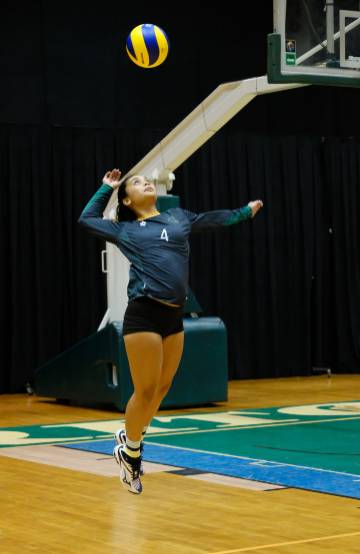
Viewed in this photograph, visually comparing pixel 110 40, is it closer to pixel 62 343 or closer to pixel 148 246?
pixel 62 343

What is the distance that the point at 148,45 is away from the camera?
7.73 meters

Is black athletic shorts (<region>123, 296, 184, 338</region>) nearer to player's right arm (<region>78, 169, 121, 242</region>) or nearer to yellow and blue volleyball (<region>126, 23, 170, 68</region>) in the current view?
player's right arm (<region>78, 169, 121, 242</region>)

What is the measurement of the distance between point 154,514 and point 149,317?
878mm

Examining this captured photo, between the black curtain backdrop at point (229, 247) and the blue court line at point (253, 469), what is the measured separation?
408 centimetres

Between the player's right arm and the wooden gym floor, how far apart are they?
4.15ft

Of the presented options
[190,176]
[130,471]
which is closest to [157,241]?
[130,471]

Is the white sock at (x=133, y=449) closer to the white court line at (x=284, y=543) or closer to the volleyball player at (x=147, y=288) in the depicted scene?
the volleyball player at (x=147, y=288)

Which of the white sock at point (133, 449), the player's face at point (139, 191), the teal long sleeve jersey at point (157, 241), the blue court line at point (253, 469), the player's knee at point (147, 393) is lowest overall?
the blue court line at point (253, 469)

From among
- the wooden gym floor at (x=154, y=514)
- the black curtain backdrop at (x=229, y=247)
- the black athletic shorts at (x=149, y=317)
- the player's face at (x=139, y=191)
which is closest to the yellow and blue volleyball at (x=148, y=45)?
the player's face at (x=139, y=191)

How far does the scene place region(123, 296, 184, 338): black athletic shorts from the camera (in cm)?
512

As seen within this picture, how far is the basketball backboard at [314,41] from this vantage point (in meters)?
7.73

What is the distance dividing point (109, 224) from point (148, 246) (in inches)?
9.6

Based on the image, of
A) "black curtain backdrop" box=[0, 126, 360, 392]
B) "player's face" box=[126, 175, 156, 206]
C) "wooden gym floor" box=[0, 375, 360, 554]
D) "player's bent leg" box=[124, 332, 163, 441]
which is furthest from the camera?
"black curtain backdrop" box=[0, 126, 360, 392]

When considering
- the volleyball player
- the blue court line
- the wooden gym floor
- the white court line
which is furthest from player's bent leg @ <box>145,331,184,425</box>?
the white court line
